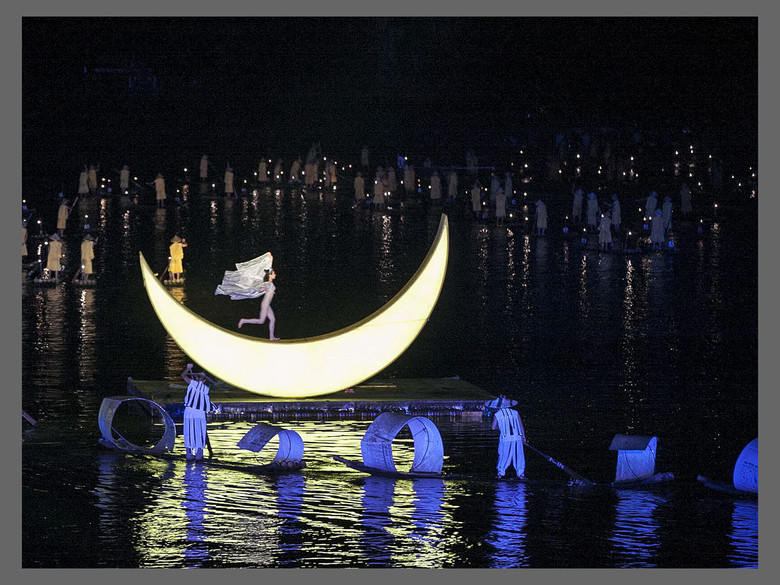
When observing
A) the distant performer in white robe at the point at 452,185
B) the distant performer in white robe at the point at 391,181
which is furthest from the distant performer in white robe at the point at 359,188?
the distant performer in white robe at the point at 452,185

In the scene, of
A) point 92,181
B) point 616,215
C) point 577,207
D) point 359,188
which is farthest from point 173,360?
point 92,181

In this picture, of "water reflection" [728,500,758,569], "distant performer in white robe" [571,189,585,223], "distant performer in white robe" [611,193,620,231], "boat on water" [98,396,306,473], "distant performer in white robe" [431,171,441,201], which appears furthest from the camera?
"distant performer in white robe" [431,171,441,201]

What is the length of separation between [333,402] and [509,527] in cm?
507

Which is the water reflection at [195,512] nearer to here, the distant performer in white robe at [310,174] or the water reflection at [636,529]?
the water reflection at [636,529]

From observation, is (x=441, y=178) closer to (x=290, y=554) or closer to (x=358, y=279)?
(x=358, y=279)

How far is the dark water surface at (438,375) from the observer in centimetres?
1378

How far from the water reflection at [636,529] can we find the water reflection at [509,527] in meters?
0.87

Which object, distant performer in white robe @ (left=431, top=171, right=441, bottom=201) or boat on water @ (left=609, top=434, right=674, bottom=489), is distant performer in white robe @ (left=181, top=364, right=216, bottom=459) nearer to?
boat on water @ (left=609, top=434, right=674, bottom=489)

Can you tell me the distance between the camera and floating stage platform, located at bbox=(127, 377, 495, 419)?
61.3ft

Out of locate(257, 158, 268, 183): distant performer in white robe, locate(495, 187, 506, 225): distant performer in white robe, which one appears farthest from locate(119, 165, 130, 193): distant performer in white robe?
locate(495, 187, 506, 225): distant performer in white robe

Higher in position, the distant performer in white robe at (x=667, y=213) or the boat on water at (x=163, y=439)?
the distant performer in white robe at (x=667, y=213)

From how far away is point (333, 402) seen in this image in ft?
62.0

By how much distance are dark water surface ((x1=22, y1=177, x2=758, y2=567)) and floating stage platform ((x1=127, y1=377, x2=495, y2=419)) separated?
0.23 meters

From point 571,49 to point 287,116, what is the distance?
9614mm
